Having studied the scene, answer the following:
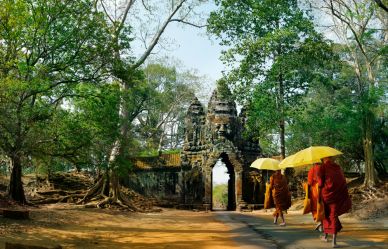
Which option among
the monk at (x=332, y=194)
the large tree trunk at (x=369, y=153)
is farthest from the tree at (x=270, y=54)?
the monk at (x=332, y=194)

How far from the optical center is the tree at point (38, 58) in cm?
1160

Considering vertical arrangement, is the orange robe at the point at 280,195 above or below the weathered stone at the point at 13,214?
above

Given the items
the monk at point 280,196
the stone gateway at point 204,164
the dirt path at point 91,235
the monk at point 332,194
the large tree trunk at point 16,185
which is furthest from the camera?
the stone gateway at point 204,164

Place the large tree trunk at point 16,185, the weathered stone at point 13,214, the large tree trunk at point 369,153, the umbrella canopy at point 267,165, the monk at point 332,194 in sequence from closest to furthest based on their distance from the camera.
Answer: the monk at point 332,194 → the weathered stone at point 13,214 → the umbrella canopy at point 267,165 → the large tree trunk at point 16,185 → the large tree trunk at point 369,153

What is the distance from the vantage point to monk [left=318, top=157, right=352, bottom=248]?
783 centimetres

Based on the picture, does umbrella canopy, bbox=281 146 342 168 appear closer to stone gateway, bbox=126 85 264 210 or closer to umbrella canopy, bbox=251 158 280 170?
umbrella canopy, bbox=251 158 280 170

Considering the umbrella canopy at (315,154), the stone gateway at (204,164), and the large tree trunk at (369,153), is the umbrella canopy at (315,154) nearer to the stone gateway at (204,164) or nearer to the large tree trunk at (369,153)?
the large tree trunk at (369,153)

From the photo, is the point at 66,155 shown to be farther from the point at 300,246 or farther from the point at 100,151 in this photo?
the point at 300,246

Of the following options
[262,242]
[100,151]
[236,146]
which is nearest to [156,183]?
[236,146]

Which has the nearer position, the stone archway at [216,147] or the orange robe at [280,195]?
the orange robe at [280,195]

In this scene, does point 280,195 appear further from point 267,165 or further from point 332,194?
point 332,194

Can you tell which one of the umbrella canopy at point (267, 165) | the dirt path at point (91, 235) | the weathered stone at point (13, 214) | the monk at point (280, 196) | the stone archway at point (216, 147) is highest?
the stone archway at point (216, 147)

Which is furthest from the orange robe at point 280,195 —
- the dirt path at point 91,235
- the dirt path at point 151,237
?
the dirt path at point 91,235

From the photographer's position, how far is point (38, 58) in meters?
12.8
